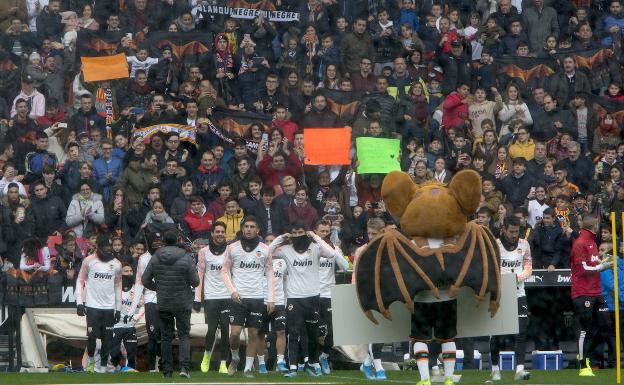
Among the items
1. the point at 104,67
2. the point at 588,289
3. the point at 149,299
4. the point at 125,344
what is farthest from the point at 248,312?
the point at 104,67

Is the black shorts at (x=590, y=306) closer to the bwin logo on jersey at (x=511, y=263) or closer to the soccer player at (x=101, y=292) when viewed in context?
the bwin logo on jersey at (x=511, y=263)

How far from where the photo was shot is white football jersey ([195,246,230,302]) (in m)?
20.6

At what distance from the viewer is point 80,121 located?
84.2 ft

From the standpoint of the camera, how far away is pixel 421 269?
1597 centimetres

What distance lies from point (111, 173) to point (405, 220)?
9331 millimetres

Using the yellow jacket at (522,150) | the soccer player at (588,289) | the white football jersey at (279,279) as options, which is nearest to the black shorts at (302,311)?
the white football jersey at (279,279)

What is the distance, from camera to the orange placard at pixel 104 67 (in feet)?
86.3

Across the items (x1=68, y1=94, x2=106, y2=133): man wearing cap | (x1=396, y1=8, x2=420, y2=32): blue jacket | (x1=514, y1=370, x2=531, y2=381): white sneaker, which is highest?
(x1=396, y1=8, x2=420, y2=32): blue jacket

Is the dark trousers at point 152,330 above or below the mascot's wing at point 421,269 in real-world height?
below

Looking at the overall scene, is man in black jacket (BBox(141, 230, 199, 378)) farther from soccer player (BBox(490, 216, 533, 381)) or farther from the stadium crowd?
soccer player (BBox(490, 216, 533, 381))

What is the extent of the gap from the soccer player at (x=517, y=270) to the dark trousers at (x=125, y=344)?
529cm

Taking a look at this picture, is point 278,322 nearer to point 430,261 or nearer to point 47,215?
point 47,215

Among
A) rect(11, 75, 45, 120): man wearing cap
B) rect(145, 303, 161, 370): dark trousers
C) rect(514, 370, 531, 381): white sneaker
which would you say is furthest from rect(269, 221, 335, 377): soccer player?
rect(11, 75, 45, 120): man wearing cap

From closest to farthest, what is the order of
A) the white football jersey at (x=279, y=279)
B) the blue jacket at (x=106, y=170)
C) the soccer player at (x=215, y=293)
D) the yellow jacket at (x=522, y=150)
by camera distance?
the soccer player at (x=215, y=293) → the white football jersey at (x=279, y=279) → the blue jacket at (x=106, y=170) → the yellow jacket at (x=522, y=150)
